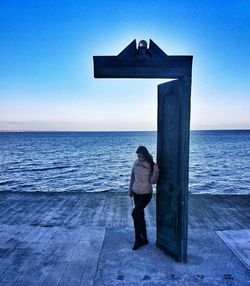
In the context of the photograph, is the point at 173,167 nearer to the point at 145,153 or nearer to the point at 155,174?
the point at 155,174

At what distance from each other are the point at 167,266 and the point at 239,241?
Result: 5.55 ft

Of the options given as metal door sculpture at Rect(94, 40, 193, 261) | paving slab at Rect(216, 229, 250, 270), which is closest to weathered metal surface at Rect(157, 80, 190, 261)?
metal door sculpture at Rect(94, 40, 193, 261)

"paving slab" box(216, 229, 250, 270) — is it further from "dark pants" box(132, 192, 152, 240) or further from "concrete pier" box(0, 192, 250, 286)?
"dark pants" box(132, 192, 152, 240)

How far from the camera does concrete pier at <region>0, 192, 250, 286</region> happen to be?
14.0 ft

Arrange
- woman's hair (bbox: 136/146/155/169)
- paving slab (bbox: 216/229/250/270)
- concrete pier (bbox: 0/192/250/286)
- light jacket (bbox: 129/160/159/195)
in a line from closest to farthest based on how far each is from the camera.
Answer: concrete pier (bbox: 0/192/250/286), paving slab (bbox: 216/229/250/270), woman's hair (bbox: 136/146/155/169), light jacket (bbox: 129/160/159/195)

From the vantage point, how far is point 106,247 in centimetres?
528

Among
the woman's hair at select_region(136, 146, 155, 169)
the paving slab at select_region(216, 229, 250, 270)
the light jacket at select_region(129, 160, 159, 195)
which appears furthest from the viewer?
the light jacket at select_region(129, 160, 159, 195)

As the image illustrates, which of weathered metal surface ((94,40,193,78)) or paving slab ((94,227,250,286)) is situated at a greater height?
weathered metal surface ((94,40,193,78))

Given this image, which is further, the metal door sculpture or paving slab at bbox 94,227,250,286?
the metal door sculpture

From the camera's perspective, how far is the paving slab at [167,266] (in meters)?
4.16

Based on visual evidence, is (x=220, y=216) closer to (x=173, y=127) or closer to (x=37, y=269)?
(x=173, y=127)

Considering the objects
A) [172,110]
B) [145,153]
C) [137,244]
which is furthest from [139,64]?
[137,244]

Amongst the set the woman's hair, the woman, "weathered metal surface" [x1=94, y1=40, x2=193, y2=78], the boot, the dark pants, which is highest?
"weathered metal surface" [x1=94, y1=40, x2=193, y2=78]

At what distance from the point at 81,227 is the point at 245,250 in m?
3.09
